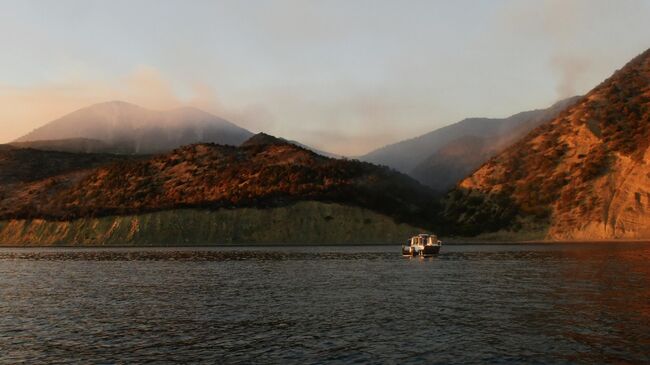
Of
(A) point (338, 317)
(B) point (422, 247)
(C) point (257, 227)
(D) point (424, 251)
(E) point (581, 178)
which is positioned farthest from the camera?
(C) point (257, 227)

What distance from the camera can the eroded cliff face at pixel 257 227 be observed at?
184750 mm

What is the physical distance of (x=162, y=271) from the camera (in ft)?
263

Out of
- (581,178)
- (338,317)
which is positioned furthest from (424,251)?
(581,178)

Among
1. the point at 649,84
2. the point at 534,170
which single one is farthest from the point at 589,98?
the point at 534,170

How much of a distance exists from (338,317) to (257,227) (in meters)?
150

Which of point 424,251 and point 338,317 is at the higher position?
point 424,251

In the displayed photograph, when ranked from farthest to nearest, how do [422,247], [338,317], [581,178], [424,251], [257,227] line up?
[257,227], [581,178], [424,251], [422,247], [338,317]

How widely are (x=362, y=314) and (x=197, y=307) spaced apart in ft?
44.9

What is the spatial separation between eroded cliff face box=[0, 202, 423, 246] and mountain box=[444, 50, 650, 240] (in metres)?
27.8

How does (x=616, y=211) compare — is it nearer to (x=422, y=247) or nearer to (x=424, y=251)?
(x=424, y=251)

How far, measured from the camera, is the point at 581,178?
16500 cm

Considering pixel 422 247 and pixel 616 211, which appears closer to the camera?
pixel 422 247

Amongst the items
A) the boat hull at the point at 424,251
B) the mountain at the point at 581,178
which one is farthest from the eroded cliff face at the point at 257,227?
the boat hull at the point at 424,251

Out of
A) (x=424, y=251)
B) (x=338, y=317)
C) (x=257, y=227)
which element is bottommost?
(x=338, y=317)
